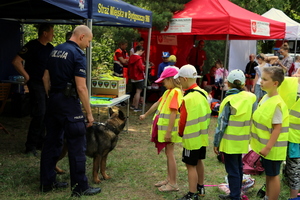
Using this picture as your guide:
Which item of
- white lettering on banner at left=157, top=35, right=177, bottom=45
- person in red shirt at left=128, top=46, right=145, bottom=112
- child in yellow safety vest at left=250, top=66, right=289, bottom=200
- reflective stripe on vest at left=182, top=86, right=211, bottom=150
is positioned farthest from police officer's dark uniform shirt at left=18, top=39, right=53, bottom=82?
white lettering on banner at left=157, top=35, right=177, bottom=45

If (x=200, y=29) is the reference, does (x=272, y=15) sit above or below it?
above

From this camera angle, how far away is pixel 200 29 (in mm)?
10062

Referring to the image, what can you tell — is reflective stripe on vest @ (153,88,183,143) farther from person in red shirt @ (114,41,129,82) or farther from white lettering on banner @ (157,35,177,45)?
white lettering on banner @ (157,35,177,45)

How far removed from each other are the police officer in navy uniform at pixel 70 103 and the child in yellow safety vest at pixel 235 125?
146 cm

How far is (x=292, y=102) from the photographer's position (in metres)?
3.84

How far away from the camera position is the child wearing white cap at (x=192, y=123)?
374 centimetres

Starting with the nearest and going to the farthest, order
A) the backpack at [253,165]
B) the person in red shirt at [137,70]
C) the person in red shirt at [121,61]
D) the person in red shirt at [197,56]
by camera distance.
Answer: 1. the backpack at [253,165]
2. the person in red shirt at [137,70]
3. the person in red shirt at [121,61]
4. the person in red shirt at [197,56]

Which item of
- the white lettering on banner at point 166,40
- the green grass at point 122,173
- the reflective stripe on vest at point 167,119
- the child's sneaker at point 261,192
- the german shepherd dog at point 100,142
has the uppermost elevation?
the white lettering on banner at point 166,40

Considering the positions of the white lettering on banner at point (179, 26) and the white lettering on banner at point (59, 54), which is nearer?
the white lettering on banner at point (59, 54)

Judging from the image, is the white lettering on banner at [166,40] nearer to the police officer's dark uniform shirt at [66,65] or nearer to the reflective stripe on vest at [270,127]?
the police officer's dark uniform shirt at [66,65]

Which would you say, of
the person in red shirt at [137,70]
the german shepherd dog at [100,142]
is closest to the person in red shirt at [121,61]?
the person in red shirt at [137,70]

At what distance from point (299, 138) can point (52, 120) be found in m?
2.71

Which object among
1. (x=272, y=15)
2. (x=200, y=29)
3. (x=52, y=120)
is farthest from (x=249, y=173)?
(x=272, y=15)

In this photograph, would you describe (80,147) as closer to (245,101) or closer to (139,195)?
(139,195)
